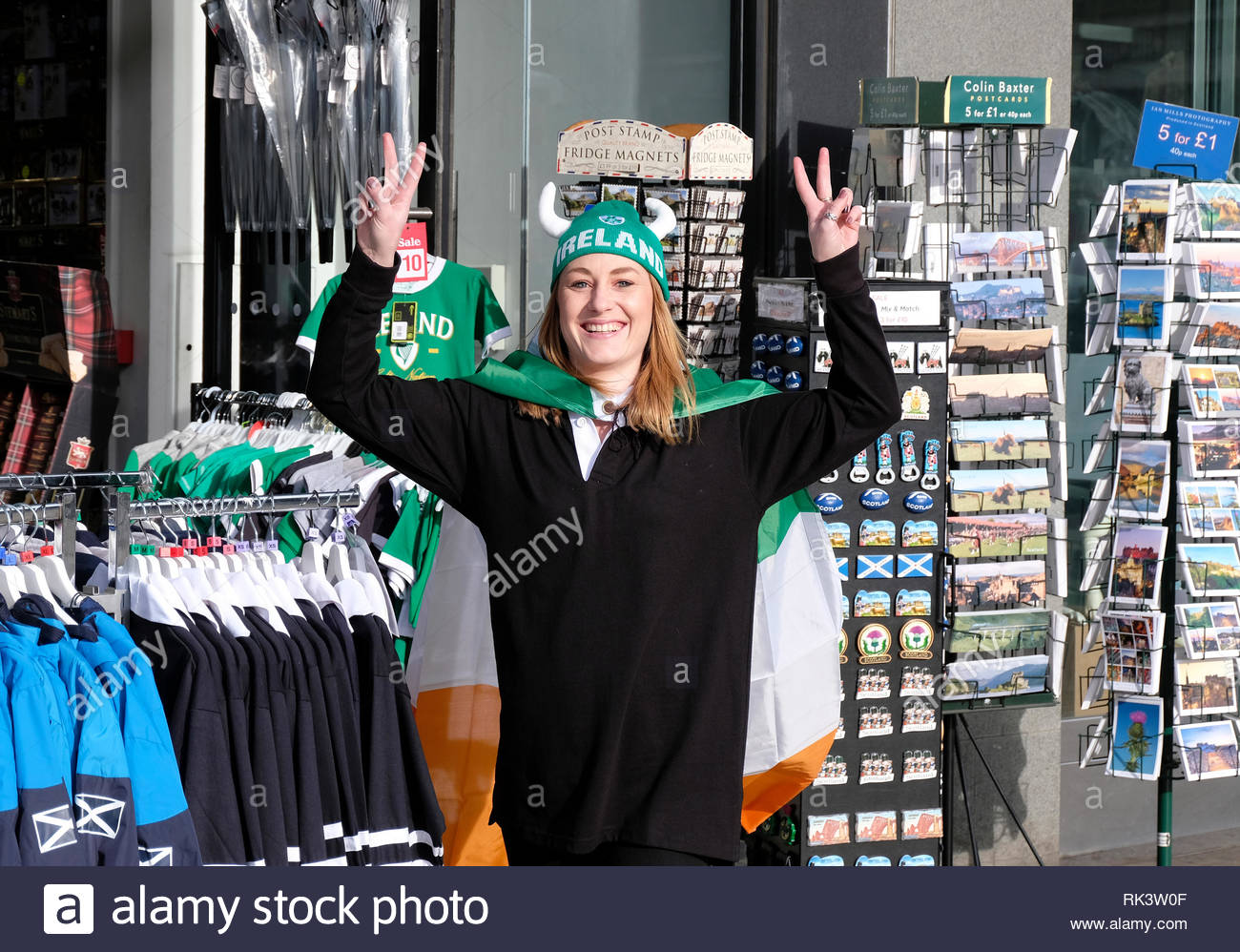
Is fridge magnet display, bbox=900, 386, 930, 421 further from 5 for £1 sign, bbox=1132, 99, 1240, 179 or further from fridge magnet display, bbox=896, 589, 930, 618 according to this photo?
5 for £1 sign, bbox=1132, 99, 1240, 179

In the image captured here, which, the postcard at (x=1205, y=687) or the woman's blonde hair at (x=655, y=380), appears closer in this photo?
Result: the woman's blonde hair at (x=655, y=380)

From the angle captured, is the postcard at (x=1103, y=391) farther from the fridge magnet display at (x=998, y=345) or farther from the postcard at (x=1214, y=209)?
the postcard at (x=1214, y=209)

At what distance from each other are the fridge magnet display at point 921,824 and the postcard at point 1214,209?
6.11 ft

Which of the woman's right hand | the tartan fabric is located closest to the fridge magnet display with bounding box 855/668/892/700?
the woman's right hand

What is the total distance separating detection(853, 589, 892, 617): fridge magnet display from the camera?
4.22 metres

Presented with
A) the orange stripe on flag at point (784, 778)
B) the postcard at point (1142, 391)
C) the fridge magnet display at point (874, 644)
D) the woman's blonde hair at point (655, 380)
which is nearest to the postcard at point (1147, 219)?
the postcard at point (1142, 391)

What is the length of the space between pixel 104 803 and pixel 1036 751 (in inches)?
145

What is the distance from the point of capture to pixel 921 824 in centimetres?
433

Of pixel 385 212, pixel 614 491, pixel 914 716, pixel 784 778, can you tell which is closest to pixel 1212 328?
pixel 914 716

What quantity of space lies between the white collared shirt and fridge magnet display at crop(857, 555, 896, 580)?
1.95 metres

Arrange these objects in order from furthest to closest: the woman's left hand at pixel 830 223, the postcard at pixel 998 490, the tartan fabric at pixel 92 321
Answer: the tartan fabric at pixel 92 321
the postcard at pixel 998 490
the woman's left hand at pixel 830 223

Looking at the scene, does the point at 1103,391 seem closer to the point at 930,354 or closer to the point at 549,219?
the point at 930,354

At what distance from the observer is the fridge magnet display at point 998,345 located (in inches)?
171

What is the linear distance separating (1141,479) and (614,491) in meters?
2.62
